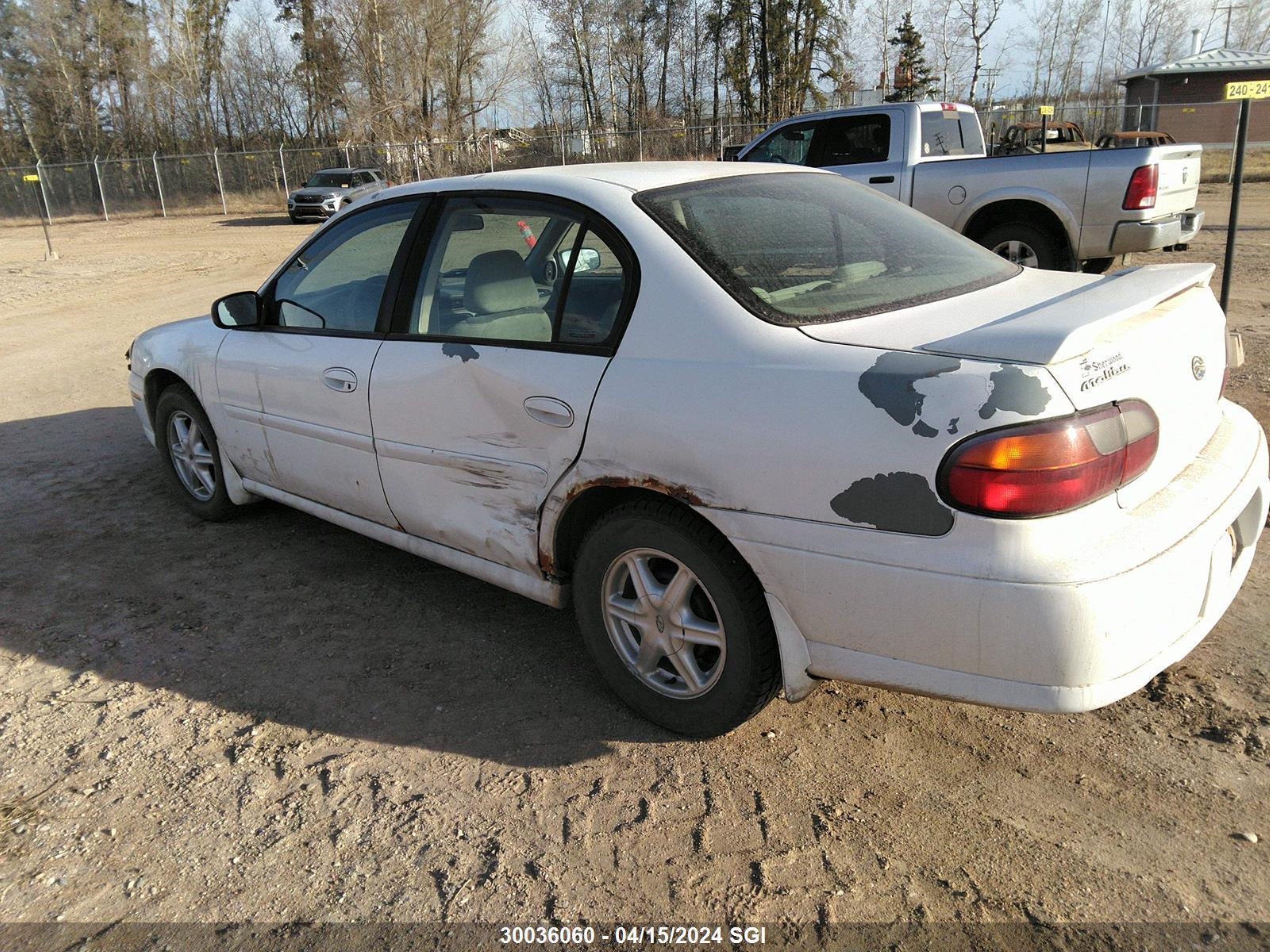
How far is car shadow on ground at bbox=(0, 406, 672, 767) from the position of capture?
10.5 ft

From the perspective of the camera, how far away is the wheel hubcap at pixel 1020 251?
8961 mm

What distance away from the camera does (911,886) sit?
236 cm

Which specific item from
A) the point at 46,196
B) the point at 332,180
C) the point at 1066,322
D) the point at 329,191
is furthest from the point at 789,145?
the point at 46,196

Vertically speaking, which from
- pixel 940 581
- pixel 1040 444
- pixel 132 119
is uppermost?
pixel 132 119

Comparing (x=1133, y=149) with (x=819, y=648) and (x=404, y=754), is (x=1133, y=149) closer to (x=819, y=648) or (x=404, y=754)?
(x=819, y=648)

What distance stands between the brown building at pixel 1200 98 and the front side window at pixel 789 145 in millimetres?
26482

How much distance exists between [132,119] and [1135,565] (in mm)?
60471

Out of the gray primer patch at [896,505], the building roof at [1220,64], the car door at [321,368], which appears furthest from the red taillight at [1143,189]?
the building roof at [1220,64]

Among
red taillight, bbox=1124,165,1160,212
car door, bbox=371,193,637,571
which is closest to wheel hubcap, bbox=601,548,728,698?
car door, bbox=371,193,637,571

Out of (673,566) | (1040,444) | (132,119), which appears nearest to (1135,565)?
(1040,444)

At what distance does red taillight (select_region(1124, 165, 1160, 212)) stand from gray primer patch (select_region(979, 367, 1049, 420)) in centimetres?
732

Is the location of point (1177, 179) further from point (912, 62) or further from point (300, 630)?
point (912, 62)

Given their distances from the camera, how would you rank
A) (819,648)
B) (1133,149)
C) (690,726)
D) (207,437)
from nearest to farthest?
(819,648) → (690,726) → (207,437) → (1133,149)

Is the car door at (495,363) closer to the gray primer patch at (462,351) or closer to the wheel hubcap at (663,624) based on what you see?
the gray primer patch at (462,351)
